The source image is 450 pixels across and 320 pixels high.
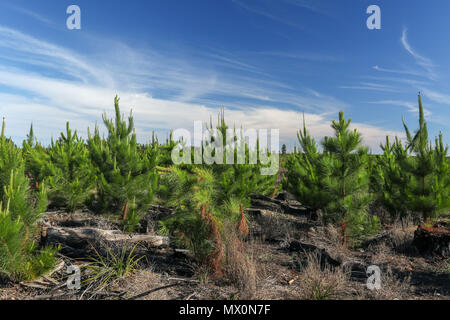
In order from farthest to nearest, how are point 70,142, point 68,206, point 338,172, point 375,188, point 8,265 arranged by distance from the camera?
point 375,188, point 70,142, point 68,206, point 338,172, point 8,265

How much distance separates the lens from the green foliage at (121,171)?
7250 mm

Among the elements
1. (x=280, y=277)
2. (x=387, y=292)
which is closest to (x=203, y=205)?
(x=280, y=277)

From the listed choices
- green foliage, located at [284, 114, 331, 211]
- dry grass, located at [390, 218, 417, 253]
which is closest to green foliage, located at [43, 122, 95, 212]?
green foliage, located at [284, 114, 331, 211]

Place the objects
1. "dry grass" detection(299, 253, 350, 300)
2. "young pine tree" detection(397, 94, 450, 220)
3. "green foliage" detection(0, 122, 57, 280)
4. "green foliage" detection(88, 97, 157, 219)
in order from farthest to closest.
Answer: "young pine tree" detection(397, 94, 450, 220) < "green foliage" detection(88, 97, 157, 219) < "dry grass" detection(299, 253, 350, 300) < "green foliage" detection(0, 122, 57, 280)

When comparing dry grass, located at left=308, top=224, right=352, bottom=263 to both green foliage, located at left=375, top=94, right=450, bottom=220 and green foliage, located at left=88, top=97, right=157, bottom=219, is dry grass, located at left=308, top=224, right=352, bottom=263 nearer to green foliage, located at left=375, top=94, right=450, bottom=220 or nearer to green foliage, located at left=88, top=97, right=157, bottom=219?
green foliage, located at left=375, top=94, right=450, bottom=220

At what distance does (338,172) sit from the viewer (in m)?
7.46

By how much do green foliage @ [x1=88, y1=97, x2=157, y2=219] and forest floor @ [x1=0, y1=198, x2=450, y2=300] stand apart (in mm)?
637

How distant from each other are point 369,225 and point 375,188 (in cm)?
374

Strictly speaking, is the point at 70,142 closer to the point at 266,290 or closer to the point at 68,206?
the point at 68,206

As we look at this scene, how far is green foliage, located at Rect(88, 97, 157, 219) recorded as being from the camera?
285 inches

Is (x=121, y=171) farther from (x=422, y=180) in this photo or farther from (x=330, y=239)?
(x=422, y=180)

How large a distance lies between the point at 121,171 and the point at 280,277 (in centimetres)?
447

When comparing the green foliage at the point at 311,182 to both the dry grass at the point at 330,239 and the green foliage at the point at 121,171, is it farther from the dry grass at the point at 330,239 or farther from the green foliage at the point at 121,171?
the green foliage at the point at 121,171
